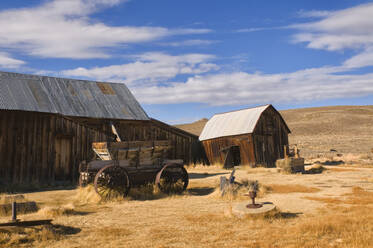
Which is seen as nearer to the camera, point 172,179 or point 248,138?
point 172,179

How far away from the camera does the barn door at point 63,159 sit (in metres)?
19.0

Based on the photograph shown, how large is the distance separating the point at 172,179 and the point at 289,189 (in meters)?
4.67

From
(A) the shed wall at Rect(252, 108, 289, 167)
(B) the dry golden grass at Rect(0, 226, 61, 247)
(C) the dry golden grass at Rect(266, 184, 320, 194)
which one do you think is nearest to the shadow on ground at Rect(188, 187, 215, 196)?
(C) the dry golden grass at Rect(266, 184, 320, 194)

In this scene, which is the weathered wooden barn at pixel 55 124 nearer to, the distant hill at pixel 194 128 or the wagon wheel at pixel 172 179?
the wagon wheel at pixel 172 179

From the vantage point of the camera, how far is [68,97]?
73.8 feet

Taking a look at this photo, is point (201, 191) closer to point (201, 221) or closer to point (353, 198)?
point (353, 198)

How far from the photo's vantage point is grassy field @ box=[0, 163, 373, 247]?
6840 millimetres

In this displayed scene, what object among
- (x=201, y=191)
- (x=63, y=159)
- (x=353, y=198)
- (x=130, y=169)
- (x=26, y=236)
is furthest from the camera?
A: (x=63, y=159)

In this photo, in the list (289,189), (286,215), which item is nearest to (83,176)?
(286,215)

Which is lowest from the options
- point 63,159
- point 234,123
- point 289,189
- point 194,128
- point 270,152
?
point 289,189

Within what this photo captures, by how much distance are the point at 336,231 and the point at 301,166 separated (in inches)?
553

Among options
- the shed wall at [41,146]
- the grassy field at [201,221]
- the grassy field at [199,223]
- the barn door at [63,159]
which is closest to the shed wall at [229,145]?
the shed wall at [41,146]

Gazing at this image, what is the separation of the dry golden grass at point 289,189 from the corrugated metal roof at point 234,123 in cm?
1104

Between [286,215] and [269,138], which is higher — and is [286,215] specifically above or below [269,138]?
below
